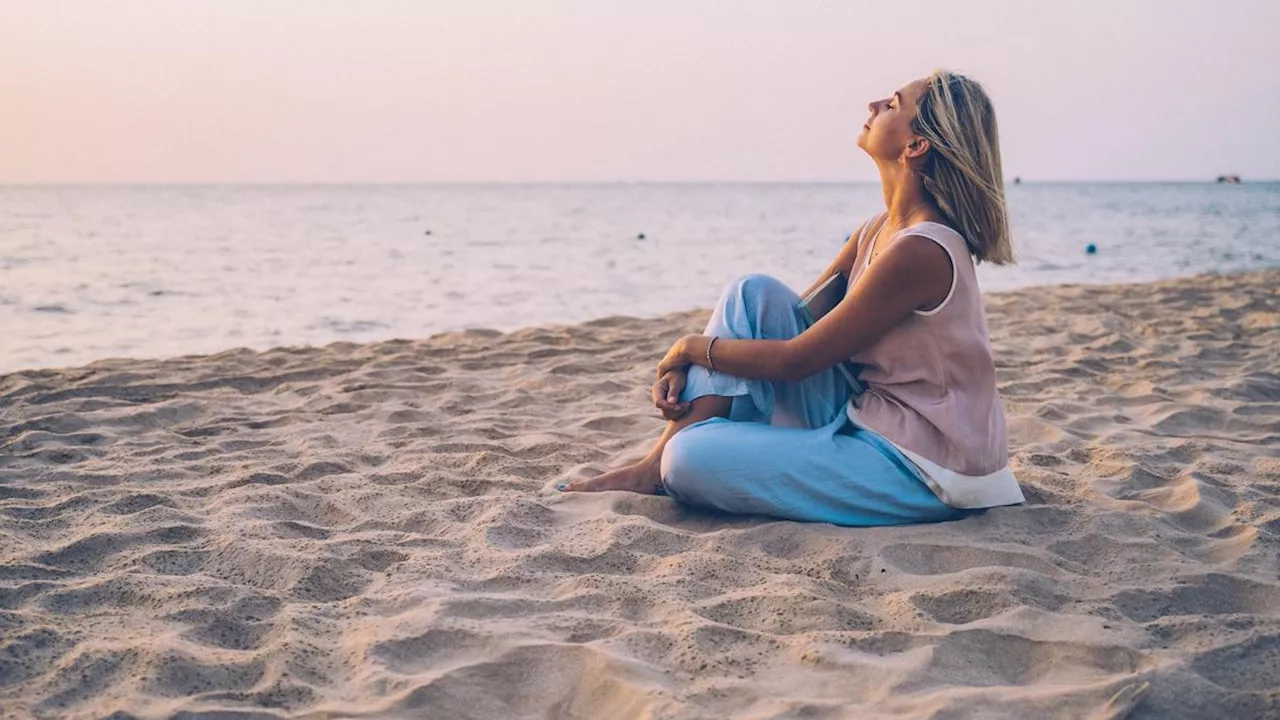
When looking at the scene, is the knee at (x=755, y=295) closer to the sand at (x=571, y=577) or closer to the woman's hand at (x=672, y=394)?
the woman's hand at (x=672, y=394)

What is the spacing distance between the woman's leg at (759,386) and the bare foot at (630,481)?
120mm

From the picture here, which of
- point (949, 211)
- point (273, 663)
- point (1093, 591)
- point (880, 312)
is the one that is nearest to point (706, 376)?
point (880, 312)

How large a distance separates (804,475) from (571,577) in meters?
0.76

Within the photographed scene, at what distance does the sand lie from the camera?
1935mm

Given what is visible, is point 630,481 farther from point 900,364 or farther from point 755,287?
point 900,364

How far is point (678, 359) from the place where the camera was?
3.00 metres

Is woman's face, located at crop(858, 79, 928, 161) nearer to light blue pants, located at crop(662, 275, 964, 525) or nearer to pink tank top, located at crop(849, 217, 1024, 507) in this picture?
pink tank top, located at crop(849, 217, 1024, 507)

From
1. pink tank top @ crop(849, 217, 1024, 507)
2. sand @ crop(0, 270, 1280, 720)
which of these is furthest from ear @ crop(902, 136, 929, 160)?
sand @ crop(0, 270, 1280, 720)

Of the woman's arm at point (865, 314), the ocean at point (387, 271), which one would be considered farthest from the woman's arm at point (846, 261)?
the ocean at point (387, 271)

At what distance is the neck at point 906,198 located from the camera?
2867 mm

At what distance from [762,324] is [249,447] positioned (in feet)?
6.91

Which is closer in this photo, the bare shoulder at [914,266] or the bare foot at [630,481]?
the bare shoulder at [914,266]

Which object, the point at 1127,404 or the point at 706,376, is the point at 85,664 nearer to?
the point at 706,376

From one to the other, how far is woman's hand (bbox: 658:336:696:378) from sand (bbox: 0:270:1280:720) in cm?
42
